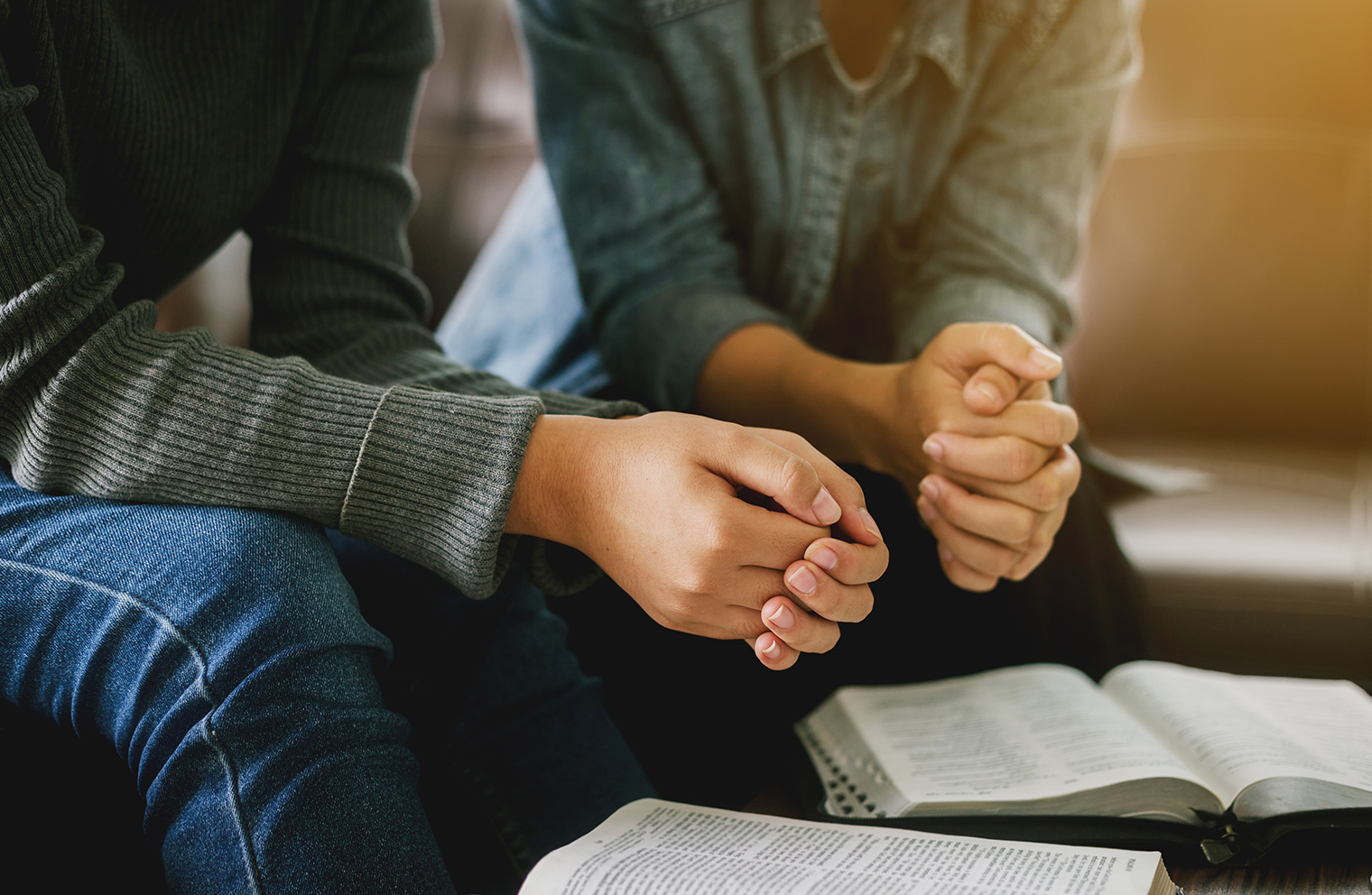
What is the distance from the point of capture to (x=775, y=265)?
35.9 inches

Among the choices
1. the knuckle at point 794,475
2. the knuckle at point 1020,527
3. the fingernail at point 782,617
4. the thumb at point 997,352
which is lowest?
the fingernail at point 782,617

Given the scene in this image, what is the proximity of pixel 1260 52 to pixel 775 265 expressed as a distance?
2.90ft

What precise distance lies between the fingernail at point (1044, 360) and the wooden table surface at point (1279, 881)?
0.99ft

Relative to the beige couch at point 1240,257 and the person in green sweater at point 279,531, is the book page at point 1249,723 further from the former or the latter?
the beige couch at point 1240,257

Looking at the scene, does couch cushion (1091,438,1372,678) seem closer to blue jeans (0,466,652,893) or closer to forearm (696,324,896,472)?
forearm (696,324,896,472)

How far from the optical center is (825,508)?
48 cm

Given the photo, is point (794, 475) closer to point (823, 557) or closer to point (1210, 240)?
point (823, 557)

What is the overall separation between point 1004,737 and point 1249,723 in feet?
0.51

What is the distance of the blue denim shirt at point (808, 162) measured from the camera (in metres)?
0.82

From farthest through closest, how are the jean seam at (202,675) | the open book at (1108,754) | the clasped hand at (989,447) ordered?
the clasped hand at (989,447), the open book at (1108,754), the jean seam at (202,675)

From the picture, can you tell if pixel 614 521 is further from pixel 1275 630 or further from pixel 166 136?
pixel 1275 630

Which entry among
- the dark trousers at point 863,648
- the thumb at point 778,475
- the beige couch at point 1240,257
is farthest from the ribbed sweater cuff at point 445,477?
the beige couch at point 1240,257

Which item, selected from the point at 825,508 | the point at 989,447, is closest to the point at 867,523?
the point at 825,508

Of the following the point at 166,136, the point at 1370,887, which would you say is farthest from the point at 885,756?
the point at 166,136
